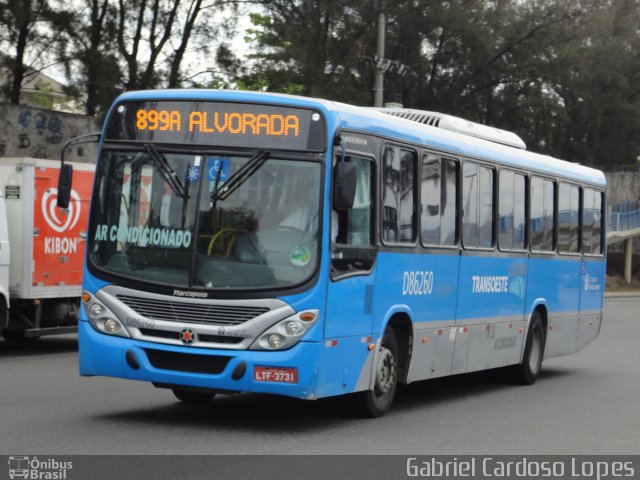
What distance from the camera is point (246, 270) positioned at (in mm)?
10172

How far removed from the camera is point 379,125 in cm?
1135

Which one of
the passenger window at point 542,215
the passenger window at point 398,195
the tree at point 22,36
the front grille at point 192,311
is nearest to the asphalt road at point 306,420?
the front grille at point 192,311

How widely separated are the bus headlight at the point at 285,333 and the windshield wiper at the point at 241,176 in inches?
46.3

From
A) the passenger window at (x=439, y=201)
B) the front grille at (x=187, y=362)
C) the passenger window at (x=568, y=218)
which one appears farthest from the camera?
the passenger window at (x=568, y=218)

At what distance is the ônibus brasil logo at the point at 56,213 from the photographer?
687 inches

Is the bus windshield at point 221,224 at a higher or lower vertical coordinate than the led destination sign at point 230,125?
lower

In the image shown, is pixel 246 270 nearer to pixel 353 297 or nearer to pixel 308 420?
pixel 353 297

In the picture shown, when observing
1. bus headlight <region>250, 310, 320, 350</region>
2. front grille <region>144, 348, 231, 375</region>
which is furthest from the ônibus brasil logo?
bus headlight <region>250, 310, 320, 350</region>

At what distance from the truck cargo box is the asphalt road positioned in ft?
5.00

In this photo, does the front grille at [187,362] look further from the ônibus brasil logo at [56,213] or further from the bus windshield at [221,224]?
the ônibus brasil logo at [56,213]

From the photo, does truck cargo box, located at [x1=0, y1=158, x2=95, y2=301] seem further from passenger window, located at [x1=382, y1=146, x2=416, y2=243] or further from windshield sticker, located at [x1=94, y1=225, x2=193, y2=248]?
passenger window, located at [x1=382, y1=146, x2=416, y2=243]

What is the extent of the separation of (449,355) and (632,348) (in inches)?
404

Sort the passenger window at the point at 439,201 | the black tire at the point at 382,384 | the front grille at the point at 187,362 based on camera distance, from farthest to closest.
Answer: the passenger window at the point at 439,201 < the black tire at the point at 382,384 < the front grille at the point at 187,362

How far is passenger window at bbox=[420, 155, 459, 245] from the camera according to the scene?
12.3m
